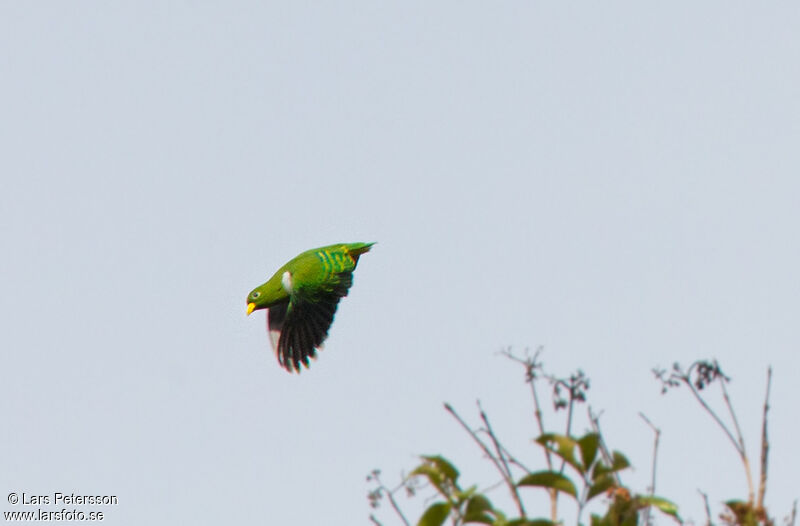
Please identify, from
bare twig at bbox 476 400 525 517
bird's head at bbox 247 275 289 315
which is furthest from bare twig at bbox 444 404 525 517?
bird's head at bbox 247 275 289 315

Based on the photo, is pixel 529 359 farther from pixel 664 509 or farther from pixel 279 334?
pixel 279 334

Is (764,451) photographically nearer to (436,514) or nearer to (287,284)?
(436,514)

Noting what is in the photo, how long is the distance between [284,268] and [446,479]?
13561 mm

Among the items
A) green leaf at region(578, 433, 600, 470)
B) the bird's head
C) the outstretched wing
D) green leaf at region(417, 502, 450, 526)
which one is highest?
the bird's head

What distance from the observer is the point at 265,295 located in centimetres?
1688

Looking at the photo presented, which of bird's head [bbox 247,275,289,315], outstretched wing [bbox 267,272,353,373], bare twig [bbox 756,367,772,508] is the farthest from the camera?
outstretched wing [bbox 267,272,353,373]

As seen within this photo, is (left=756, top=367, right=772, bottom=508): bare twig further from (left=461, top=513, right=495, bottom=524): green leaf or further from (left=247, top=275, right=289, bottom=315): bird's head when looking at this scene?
(left=247, top=275, right=289, bottom=315): bird's head

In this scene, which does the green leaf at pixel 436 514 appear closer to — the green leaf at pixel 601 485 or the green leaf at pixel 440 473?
the green leaf at pixel 440 473

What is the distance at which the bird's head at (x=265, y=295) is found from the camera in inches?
663

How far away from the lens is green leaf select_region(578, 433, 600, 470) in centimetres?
370

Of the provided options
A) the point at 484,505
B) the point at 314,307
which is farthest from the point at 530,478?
the point at 314,307

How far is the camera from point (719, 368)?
430 centimetres

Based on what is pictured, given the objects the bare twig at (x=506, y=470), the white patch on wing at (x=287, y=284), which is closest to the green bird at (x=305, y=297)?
the white patch on wing at (x=287, y=284)

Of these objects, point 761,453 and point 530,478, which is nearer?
point 761,453
